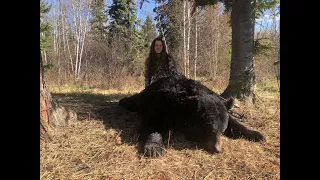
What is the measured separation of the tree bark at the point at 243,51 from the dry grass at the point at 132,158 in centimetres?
187

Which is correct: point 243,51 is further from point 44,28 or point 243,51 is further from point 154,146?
point 44,28

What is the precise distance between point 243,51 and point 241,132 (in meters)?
2.60

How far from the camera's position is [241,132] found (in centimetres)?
353

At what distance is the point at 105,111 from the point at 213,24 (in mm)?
15707

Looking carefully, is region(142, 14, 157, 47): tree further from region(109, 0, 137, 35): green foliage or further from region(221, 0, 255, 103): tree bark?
region(221, 0, 255, 103): tree bark

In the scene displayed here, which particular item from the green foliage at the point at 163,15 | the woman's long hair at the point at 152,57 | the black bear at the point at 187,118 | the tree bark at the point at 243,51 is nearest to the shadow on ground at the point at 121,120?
the black bear at the point at 187,118

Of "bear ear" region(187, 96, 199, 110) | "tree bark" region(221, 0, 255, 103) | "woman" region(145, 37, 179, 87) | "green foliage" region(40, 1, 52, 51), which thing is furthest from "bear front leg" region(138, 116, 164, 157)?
"green foliage" region(40, 1, 52, 51)

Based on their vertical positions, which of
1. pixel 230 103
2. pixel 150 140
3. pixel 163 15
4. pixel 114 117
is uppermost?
pixel 163 15

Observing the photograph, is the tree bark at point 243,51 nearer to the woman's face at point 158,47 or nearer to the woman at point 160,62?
the woman at point 160,62

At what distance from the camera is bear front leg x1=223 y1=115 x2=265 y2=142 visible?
340 centimetres

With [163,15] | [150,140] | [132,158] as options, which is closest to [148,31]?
[163,15]

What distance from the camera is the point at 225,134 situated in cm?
365
